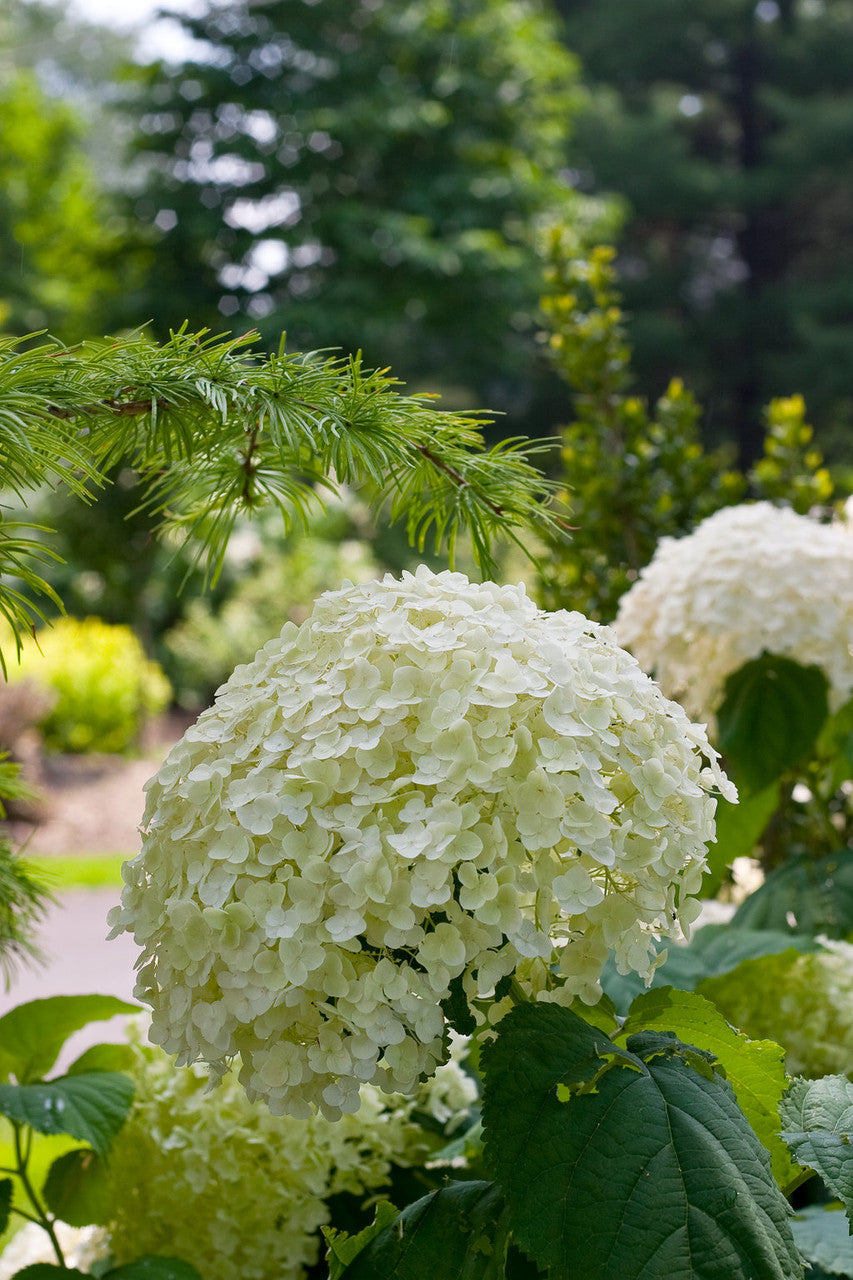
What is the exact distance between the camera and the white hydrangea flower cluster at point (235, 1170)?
132cm

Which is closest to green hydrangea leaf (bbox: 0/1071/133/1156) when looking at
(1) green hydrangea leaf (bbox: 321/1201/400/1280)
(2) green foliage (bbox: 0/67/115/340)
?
(1) green hydrangea leaf (bbox: 321/1201/400/1280)

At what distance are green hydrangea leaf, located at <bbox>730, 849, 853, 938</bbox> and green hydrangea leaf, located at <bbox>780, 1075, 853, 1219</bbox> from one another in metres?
0.88

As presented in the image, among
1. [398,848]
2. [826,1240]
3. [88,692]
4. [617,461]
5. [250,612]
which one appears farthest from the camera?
[250,612]

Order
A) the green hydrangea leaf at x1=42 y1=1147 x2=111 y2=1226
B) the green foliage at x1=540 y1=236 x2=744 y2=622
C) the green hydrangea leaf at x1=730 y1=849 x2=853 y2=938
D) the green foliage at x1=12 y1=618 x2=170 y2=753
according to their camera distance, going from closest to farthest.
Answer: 1. the green hydrangea leaf at x1=42 y1=1147 x2=111 y2=1226
2. the green hydrangea leaf at x1=730 y1=849 x2=853 y2=938
3. the green foliage at x1=540 y1=236 x2=744 y2=622
4. the green foliage at x1=12 y1=618 x2=170 y2=753

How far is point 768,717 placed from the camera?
70.1 inches

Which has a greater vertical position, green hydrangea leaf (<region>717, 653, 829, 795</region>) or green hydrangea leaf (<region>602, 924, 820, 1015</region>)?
green hydrangea leaf (<region>717, 653, 829, 795</region>)

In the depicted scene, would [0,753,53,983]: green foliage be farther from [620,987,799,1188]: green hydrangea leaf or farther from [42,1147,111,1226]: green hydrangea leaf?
[620,987,799,1188]: green hydrangea leaf

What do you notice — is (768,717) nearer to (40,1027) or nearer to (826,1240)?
(826,1240)

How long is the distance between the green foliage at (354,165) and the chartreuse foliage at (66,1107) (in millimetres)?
11823

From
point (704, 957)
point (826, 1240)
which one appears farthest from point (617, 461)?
point (826, 1240)

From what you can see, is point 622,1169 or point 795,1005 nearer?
point 622,1169

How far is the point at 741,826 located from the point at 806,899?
0.70 ft

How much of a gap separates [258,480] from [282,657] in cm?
35

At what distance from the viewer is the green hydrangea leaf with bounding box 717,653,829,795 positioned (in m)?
1.77
